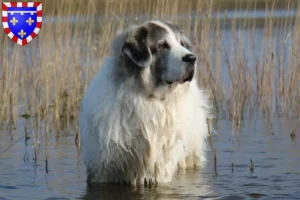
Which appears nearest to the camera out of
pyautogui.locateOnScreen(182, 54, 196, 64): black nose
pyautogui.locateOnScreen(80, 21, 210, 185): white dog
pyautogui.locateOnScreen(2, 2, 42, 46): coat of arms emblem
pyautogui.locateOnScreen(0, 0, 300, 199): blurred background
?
pyautogui.locateOnScreen(182, 54, 196, 64): black nose

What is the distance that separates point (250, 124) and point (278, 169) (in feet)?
6.71

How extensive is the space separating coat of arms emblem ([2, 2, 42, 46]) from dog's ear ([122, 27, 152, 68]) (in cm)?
313

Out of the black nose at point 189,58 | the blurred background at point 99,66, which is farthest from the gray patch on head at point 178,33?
the blurred background at point 99,66

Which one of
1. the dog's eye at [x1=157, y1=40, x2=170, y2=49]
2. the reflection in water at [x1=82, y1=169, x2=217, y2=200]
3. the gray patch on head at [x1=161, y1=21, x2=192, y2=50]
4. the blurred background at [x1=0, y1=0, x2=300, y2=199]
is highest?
the gray patch on head at [x1=161, y1=21, x2=192, y2=50]

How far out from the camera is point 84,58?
27.3ft

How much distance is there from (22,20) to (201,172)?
3.71 metres

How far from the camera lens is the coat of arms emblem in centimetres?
782

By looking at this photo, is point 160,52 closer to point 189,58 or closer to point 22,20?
point 189,58

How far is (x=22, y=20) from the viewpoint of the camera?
8.32 meters

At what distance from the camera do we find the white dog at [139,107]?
473 cm

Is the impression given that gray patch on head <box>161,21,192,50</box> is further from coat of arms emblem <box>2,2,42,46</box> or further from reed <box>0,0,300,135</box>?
coat of arms emblem <box>2,2,42,46</box>

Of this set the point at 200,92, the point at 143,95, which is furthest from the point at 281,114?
the point at 143,95

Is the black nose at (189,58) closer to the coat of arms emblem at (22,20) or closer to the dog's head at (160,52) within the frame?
the dog's head at (160,52)

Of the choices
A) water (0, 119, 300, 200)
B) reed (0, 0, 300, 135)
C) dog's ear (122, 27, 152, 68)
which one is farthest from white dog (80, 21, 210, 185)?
reed (0, 0, 300, 135)
